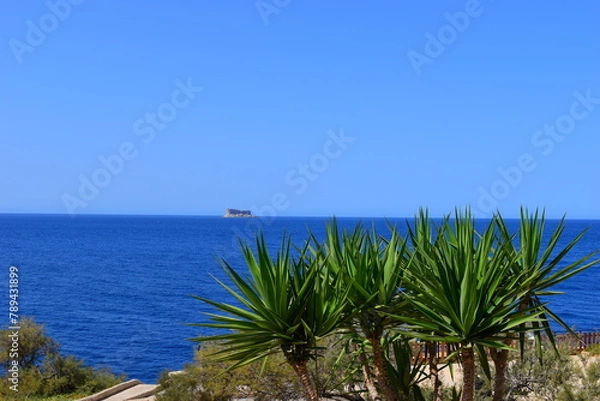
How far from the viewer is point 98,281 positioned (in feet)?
285

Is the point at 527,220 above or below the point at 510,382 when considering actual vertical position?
above

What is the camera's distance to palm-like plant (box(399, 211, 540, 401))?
602cm

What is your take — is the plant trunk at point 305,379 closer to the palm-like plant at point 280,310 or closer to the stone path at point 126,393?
the palm-like plant at point 280,310

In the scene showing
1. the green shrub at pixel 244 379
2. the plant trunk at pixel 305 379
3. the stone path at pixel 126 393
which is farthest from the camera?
the stone path at pixel 126 393

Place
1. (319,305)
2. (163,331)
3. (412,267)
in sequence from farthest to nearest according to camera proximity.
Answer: (163,331), (412,267), (319,305)

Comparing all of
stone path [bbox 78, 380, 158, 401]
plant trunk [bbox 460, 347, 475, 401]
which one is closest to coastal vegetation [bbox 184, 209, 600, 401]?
plant trunk [bbox 460, 347, 475, 401]

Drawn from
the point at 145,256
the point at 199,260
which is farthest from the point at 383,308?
the point at 145,256

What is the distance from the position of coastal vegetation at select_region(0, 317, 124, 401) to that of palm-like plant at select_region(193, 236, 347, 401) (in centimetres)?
2003

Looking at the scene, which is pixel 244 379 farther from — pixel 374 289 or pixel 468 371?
pixel 468 371

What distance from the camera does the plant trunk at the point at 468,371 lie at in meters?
6.34

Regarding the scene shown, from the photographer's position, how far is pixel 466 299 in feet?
19.7

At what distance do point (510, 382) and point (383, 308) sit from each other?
8.12 metres

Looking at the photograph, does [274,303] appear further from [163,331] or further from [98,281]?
[98,281]

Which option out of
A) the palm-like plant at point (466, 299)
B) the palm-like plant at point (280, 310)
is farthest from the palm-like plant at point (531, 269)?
the palm-like plant at point (280, 310)
